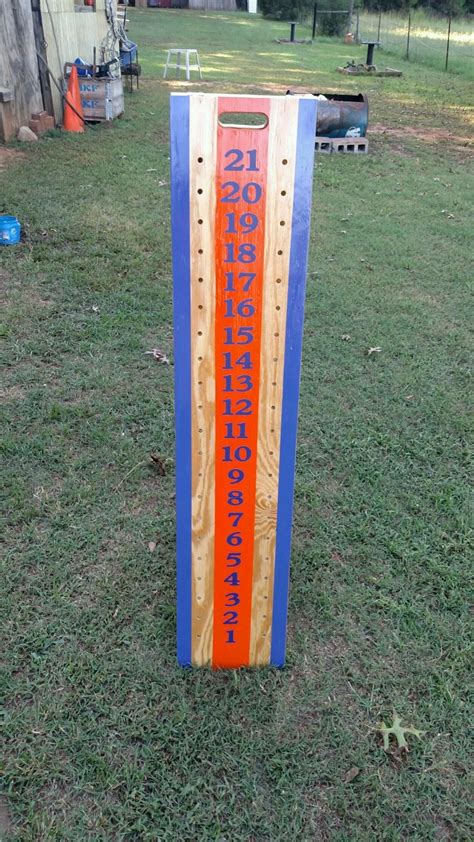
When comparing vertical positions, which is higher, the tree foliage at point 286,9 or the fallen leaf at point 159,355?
the tree foliage at point 286,9

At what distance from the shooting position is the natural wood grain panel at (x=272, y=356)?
1.61 metres

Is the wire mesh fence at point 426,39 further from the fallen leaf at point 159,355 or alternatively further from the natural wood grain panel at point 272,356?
the natural wood grain panel at point 272,356

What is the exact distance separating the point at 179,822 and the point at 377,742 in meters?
0.64

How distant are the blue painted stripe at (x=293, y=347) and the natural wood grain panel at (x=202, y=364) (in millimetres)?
198

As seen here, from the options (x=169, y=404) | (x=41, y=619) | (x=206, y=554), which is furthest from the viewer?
(x=169, y=404)

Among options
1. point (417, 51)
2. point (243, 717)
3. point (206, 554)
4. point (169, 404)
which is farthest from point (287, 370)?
point (417, 51)

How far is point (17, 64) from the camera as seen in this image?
834 cm

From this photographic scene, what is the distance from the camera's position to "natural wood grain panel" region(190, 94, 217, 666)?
160 cm

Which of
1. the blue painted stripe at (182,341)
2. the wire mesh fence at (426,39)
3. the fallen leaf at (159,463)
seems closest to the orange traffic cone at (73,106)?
the fallen leaf at (159,463)

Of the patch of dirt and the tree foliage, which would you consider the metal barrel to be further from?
the tree foliage

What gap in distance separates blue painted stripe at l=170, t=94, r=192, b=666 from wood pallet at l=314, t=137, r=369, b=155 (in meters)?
8.24

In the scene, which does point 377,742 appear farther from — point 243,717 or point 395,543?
point 395,543

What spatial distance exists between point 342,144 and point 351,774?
345 inches

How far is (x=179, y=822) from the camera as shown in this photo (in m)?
1.83
